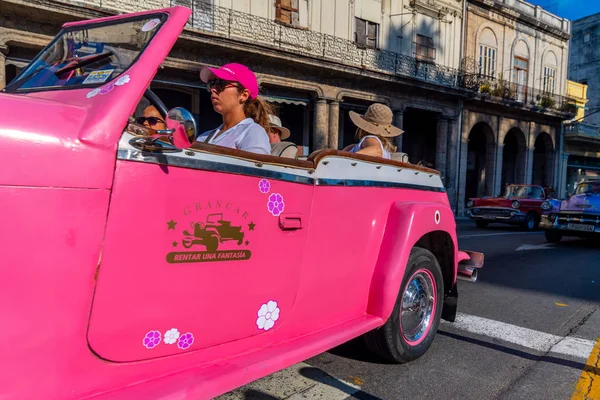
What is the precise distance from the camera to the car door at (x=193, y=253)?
59.2 inches

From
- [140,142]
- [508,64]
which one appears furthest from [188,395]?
[508,64]

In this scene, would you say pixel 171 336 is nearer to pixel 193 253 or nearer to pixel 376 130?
pixel 193 253

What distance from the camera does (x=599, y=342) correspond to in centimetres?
369

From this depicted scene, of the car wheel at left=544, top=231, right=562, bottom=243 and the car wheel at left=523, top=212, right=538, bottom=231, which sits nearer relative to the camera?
the car wheel at left=544, top=231, right=562, bottom=243

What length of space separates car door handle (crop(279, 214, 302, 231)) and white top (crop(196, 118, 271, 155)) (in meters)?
0.39

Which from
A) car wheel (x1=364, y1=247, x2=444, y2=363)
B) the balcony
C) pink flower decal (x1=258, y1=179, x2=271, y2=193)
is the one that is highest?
the balcony

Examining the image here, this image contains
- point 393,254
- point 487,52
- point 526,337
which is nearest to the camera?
point 393,254

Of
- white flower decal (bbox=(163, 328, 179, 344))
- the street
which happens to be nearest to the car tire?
the street

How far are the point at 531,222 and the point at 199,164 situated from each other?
1600 centimetres

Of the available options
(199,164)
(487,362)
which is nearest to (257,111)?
(199,164)

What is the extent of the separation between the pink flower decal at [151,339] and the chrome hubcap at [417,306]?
1830mm

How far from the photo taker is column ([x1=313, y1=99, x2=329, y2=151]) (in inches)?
671

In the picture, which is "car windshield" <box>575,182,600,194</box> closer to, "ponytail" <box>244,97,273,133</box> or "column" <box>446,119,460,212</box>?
"column" <box>446,119,460,212</box>

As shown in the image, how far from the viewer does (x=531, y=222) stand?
15.4 meters
